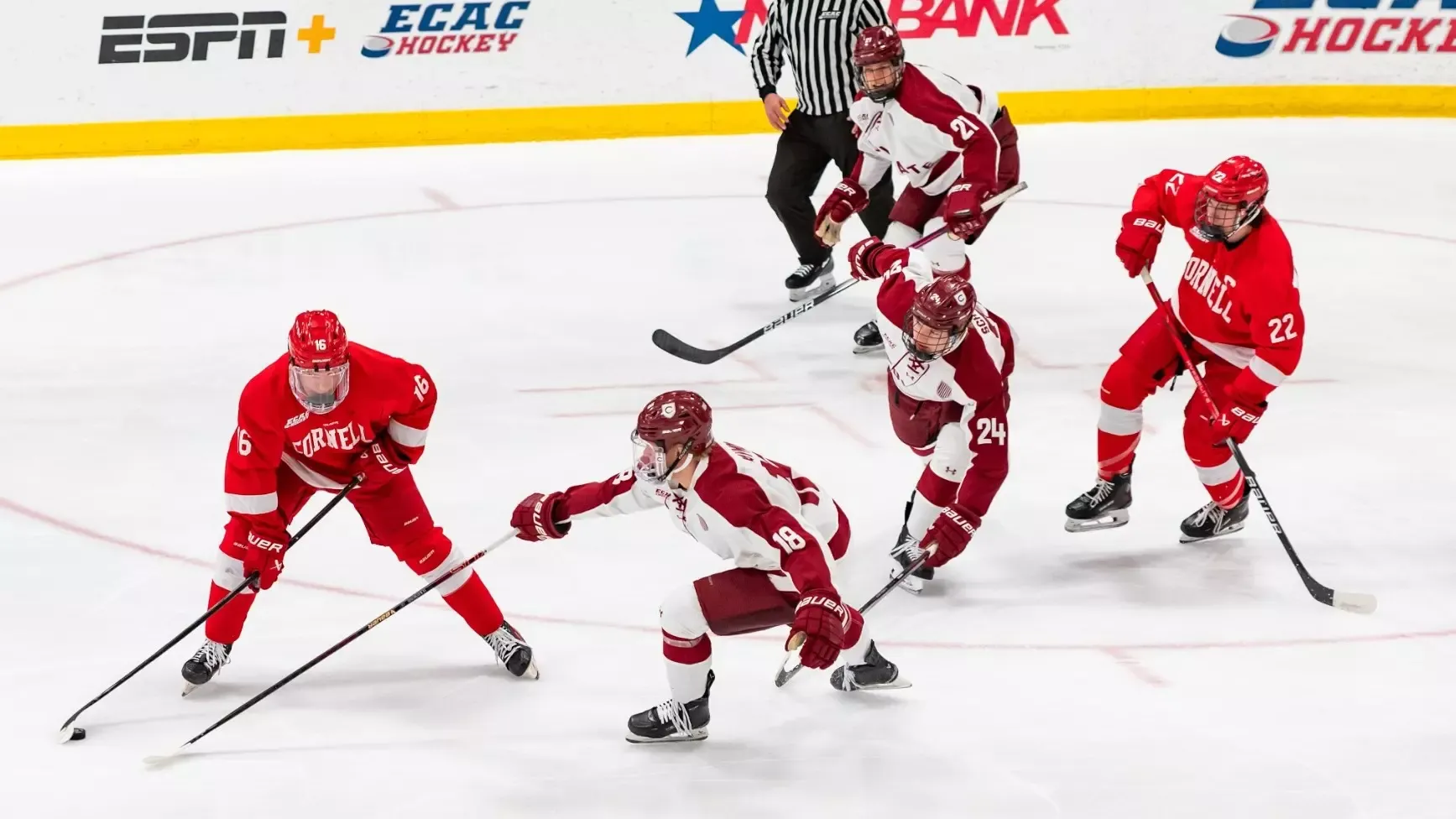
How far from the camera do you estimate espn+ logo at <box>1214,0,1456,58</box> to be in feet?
32.7

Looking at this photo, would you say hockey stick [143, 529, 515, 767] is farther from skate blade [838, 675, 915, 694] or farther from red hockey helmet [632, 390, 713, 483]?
skate blade [838, 675, 915, 694]

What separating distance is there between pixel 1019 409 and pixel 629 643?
7.23 feet

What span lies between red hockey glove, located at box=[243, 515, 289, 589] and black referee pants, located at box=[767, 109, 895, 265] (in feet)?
11.0

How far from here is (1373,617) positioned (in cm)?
454

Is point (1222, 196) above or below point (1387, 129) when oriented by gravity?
above

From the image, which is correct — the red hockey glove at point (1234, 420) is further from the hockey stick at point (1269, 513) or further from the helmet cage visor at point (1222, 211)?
the helmet cage visor at point (1222, 211)

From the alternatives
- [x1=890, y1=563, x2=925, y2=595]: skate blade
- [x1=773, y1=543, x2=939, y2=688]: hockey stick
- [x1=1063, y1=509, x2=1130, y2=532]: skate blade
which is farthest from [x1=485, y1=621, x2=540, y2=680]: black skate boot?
[x1=1063, y1=509, x2=1130, y2=532]: skate blade

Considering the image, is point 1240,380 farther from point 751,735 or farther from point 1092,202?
point 1092,202

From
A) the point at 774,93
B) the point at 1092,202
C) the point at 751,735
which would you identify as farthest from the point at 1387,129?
the point at 751,735

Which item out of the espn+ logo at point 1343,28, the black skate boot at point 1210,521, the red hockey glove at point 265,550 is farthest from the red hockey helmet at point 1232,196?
the espn+ logo at point 1343,28

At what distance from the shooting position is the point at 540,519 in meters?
3.85

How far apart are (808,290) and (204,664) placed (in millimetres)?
3683

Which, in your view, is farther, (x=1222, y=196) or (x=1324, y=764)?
(x=1222, y=196)

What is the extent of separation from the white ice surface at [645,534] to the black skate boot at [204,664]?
0.18 ft
